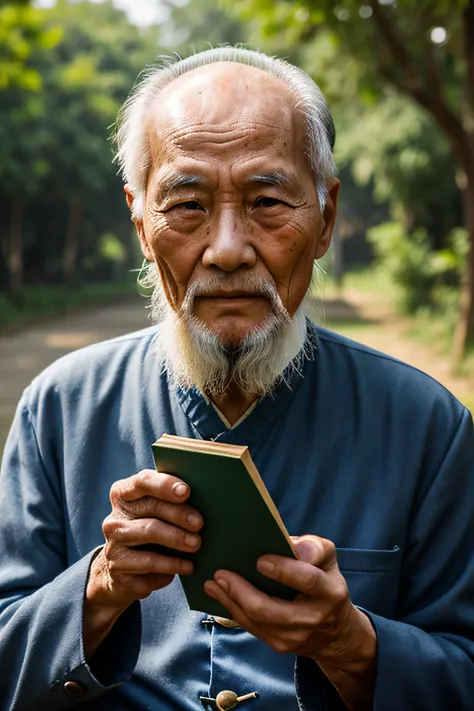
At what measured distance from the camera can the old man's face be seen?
214 cm

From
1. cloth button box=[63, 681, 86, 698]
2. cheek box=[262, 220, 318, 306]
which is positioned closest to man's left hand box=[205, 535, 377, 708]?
cloth button box=[63, 681, 86, 698]

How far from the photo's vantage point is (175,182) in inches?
86.5

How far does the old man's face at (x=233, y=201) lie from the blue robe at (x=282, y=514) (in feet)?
1.01

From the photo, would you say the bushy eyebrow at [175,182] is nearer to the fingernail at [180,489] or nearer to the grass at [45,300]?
the fingernail at [180,489]

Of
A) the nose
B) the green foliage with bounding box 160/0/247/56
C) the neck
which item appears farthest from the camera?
the green foliage with bounding box 160/0/247/56

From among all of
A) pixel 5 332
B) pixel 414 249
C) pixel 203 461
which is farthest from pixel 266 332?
pixel 414 249

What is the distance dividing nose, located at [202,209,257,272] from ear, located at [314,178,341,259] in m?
0.29

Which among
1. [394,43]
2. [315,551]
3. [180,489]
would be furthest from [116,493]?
[394,43]

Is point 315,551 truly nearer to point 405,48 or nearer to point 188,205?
point 188,205

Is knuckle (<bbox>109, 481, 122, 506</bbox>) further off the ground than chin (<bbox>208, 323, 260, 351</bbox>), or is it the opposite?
chin (<bbox>208, 323, 260, 351</bbox>)

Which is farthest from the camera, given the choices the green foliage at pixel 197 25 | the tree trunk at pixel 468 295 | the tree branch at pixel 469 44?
the green foliage at pixel 197 25

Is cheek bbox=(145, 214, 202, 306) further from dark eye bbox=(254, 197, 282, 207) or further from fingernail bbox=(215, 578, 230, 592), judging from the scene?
fingernail bbox=(215, 578, 230, 592)

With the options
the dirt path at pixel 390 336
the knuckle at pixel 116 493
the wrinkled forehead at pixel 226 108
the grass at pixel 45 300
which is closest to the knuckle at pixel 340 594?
the knuckle at pixel 116 493

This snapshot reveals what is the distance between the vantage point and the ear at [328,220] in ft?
7.82
